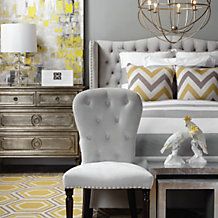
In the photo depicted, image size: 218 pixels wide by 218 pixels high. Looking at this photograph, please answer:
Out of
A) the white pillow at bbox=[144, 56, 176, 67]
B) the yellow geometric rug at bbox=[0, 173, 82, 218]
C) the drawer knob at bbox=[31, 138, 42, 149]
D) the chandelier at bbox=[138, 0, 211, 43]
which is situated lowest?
the yellow geometric rug at bbox=[0, 173, 82, 218]

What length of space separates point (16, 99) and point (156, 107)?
5.44ft

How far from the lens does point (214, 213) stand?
3.20 metres

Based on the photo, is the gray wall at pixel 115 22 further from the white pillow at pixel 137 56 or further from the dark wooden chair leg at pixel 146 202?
the dark wooden chair leg at pixel 146 202

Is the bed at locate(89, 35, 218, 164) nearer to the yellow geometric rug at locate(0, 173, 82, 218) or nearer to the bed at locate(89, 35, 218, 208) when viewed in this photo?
the bed at locate(89, 35, 218, 208)

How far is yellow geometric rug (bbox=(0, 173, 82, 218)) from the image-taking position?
396 cm

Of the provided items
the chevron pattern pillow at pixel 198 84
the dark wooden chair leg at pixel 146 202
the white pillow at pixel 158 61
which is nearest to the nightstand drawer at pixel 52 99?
the white pillow at pixel 158 61

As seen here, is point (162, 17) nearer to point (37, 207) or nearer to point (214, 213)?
point (37, 207)

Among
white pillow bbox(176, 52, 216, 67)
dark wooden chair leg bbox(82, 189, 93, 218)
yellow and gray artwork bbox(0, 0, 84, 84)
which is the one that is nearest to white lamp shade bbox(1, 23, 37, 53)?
yellow and gray artwork bbox(0, 0, 84, 84)

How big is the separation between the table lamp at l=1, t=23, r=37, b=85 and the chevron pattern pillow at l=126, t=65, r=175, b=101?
1.08 m

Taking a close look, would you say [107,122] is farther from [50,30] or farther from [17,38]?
[50,30]

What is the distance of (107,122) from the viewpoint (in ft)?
11.7

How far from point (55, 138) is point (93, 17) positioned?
1368 millimetres

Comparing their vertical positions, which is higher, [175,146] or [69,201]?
[175,146]

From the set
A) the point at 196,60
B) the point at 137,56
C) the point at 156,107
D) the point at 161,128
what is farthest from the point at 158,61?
the point at 161,128
